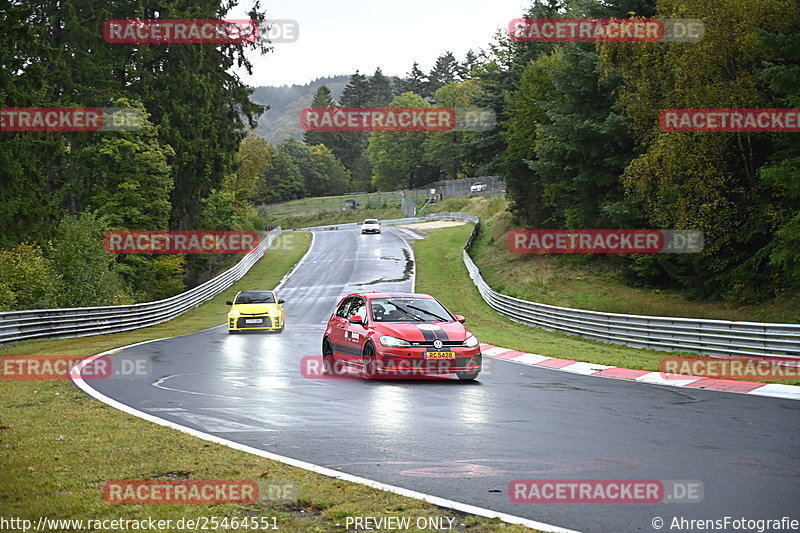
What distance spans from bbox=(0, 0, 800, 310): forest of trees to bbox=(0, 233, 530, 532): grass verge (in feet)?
69.5

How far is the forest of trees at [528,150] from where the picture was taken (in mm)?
29297

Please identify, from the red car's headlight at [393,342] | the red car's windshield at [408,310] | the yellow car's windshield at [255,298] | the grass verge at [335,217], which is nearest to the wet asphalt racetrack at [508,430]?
the red car's headlight at [393,342]

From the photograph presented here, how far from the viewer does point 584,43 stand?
4444cm

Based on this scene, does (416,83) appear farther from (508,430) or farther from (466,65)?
(508,430)

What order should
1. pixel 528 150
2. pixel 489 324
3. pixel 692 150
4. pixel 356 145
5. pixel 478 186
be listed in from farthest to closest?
pixel 356 145, pixel 478 186, pixel 528 150, pixel 489 324, pixel 692 150

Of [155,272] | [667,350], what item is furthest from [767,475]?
[155,272]

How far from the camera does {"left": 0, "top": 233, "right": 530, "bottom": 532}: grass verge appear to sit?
19.7ft

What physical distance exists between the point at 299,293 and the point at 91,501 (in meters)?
44.0

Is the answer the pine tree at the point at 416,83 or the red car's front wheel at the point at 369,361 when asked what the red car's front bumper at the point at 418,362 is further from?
the pine tree at the point at 416,83

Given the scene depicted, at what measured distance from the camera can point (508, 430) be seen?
966 centimetres

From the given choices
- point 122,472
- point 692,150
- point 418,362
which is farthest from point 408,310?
point 692,150

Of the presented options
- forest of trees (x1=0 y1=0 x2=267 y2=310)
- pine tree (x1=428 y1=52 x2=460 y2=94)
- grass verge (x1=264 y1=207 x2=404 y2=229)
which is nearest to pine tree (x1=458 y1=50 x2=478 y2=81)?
pine tree (x1=428 y1=52 x2=460 y2=94)

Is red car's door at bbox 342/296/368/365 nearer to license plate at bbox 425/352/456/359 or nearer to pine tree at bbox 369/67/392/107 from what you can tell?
license plate at bbox 425/352/456/359

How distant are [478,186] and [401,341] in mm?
96961
